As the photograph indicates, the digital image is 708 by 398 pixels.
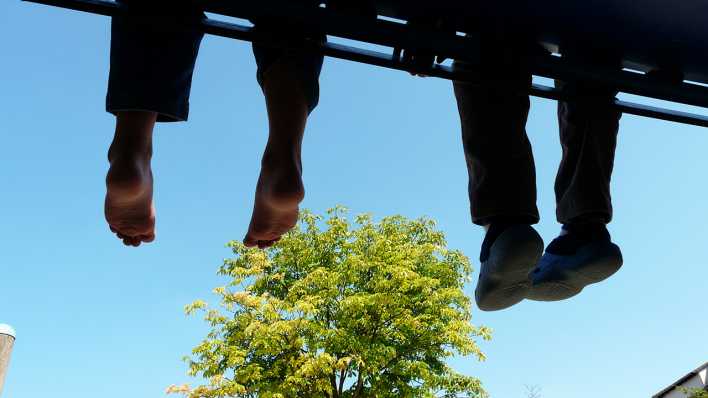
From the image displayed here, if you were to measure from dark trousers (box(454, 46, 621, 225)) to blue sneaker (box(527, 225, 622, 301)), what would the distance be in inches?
2.5

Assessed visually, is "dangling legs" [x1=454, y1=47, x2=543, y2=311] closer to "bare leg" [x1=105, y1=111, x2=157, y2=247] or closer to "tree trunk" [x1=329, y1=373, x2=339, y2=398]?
"bare leg" [x1=105, y1=111, x2=157, y2=247]

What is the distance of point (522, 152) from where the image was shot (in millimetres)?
1338

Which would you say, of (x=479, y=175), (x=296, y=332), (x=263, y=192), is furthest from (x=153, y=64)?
(x=296, y=332)

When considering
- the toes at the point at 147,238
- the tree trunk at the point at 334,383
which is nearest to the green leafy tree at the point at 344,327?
the tree trunk at the point at 334,383

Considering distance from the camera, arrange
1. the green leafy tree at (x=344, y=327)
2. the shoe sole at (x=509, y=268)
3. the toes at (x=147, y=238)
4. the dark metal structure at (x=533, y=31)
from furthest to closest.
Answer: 1. the green leafy tree at (x=344, y=327)
2. the toes at (x=147, y=238)
3. the shoe sole at (x=509, y=268)
4. the dark metal structure at (x=533, y=31)

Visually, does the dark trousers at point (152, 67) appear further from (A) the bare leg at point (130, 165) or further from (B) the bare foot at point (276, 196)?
(B) the bare foot at point (276, 196)

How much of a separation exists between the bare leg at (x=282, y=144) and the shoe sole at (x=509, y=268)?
0.43 meters

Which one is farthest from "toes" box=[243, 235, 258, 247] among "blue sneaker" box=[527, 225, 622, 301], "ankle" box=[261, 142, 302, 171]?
"blue sneaker" box=[527, 225, 622, 301]

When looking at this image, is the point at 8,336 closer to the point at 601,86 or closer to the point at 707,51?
the point at 601,86

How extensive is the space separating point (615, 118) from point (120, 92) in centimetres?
108

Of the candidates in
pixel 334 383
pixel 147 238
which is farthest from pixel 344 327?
pixel 147 238

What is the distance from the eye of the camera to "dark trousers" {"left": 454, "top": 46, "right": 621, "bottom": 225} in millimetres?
1310

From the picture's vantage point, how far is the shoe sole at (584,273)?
133cm

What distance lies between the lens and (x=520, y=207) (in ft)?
4.30
